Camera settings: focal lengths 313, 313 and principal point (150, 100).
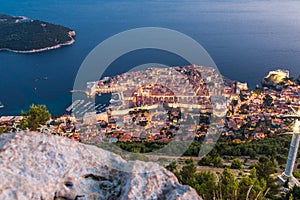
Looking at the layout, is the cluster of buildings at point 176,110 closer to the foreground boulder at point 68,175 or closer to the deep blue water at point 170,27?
the deep blue water at point 170,27

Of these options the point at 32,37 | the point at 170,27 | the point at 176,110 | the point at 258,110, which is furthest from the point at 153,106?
the point at 170,27

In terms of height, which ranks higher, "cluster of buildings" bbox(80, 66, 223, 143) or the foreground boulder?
the foreground boulder

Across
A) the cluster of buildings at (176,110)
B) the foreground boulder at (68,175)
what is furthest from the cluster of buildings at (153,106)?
the foreground boulder at (68,175)

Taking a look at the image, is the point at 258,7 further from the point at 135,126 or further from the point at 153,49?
the point at 135,126

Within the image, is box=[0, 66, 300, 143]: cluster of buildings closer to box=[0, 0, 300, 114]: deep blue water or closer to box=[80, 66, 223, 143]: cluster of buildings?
box=[80, 66, 223, 143]: cluster of buildings

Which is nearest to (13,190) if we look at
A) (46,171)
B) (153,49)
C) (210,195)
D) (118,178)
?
(46,171)

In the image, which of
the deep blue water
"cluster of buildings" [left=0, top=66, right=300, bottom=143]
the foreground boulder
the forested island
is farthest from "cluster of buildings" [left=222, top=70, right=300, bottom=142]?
the forested island

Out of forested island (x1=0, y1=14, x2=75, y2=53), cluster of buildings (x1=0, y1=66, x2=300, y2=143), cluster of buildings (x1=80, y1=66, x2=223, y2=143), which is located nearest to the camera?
cluster of buildings (x1=80, y1=66, x2=223, y2=143)
